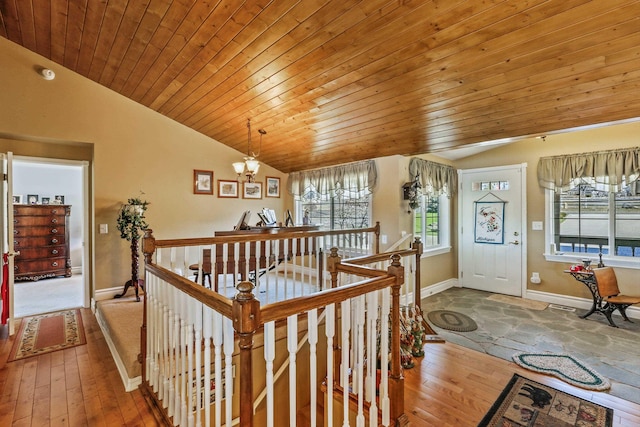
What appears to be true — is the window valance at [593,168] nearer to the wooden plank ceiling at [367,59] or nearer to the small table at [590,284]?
the small table at [590,284]

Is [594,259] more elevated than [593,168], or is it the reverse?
[593,168]

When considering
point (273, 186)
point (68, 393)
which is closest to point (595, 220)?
point (273, 186)

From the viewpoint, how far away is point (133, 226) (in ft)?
13.6

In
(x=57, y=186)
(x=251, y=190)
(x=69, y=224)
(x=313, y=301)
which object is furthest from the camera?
(x=57, y=186)

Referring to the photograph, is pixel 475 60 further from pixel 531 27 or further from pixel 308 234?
pixel 308 234

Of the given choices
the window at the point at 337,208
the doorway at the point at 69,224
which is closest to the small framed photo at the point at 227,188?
the window at the point at 337,208

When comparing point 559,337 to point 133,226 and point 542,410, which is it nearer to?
point 542,410

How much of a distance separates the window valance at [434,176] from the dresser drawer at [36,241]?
Result: 23.5 ft

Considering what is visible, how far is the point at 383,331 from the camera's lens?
5.94 ft

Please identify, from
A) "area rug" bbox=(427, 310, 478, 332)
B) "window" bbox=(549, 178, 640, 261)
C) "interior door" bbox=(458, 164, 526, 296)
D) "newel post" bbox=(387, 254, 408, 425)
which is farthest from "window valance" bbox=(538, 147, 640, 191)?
"newel post" bbox=(387, 254, 408, 425)

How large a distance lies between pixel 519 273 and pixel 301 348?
413 cm

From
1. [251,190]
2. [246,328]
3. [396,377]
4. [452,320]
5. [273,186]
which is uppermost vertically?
[273,186]

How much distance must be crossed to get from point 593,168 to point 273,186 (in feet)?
17.2

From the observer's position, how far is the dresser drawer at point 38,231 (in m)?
5.82
